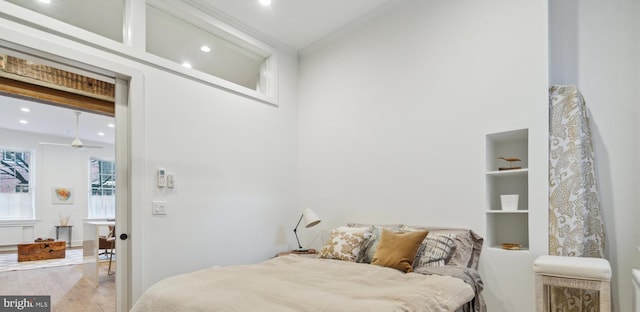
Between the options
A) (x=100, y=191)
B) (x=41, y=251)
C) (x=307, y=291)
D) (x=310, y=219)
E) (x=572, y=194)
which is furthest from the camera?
(x=100, y=191)

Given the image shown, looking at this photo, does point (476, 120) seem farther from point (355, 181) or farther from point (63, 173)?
point (63, 173)

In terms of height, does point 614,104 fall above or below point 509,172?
above

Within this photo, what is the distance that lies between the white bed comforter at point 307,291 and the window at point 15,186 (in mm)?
8138

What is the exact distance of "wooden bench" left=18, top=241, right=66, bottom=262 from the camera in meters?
6.25

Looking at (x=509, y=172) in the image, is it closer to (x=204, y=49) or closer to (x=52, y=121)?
(x=204, y=49)

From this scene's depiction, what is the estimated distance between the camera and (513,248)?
2.46m

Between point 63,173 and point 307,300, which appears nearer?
point 307,300

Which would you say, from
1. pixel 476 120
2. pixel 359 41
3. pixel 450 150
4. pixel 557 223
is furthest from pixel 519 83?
pixel 359 41

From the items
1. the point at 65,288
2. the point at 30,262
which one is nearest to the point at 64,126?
the point at 30,262

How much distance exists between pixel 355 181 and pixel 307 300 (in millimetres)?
2023

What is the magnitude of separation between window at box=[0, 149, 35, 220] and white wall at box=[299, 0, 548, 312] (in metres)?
7.59

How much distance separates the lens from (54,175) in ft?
26.6

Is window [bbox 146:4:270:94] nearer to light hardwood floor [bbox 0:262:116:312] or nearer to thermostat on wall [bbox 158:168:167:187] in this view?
thermostat on wall [bbox 158:168:167:187]

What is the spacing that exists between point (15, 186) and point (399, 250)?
360 inches
